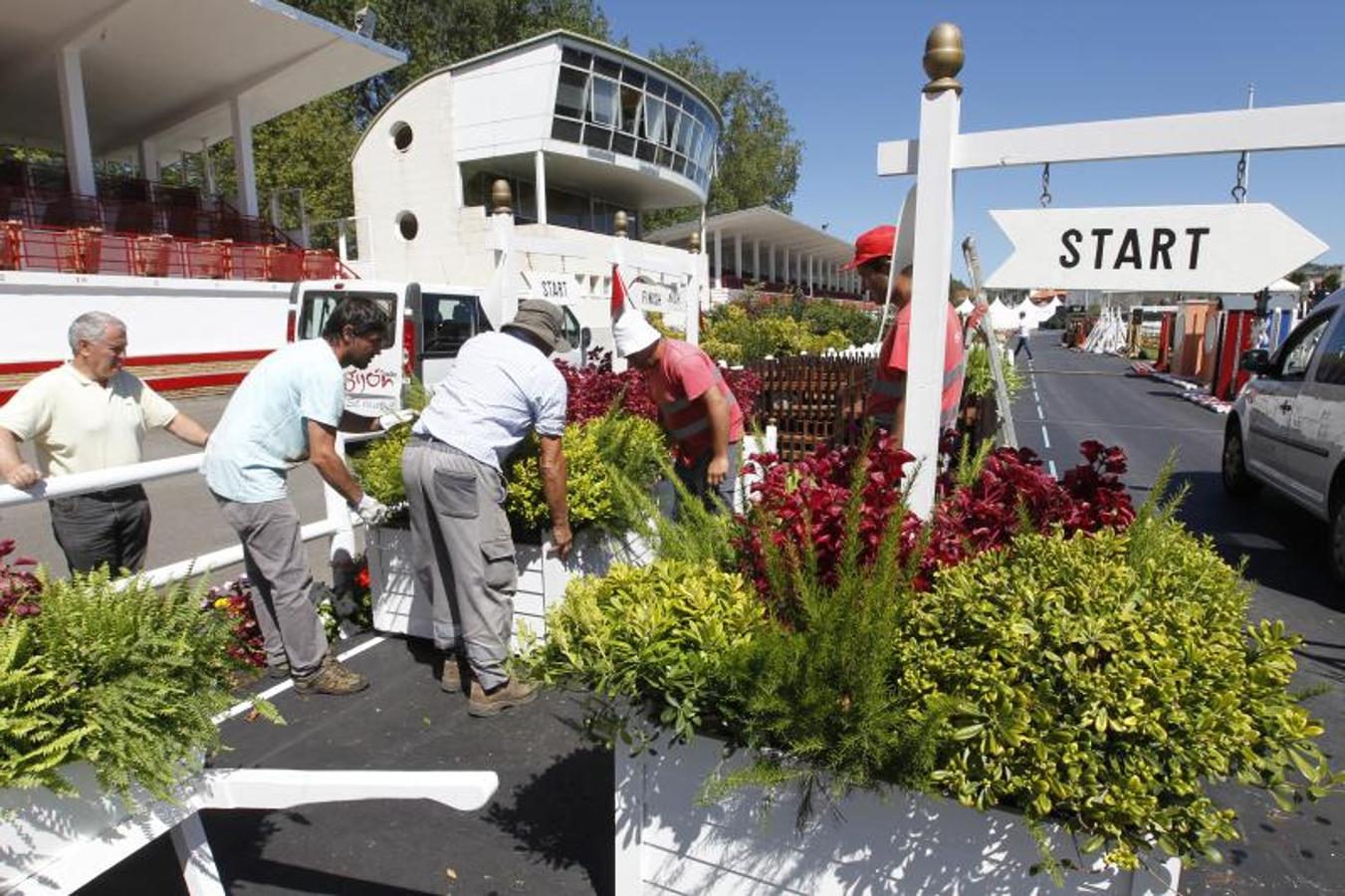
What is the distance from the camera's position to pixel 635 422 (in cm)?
427

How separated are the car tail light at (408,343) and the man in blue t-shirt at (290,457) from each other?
730 centimetres

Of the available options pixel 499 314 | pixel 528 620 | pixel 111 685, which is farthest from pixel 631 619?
pixel 499 314

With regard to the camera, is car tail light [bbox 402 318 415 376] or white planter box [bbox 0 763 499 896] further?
car tail light [bbox 402 318 415 376]

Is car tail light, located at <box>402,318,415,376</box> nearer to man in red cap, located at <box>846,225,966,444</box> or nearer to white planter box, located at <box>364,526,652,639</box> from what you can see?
white planter box, located at <box>364,526,652,639</box>

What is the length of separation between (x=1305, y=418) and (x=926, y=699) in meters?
5.85

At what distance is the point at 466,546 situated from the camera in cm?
339

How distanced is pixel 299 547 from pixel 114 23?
19.5m

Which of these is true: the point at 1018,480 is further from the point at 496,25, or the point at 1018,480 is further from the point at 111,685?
the point at 496,25

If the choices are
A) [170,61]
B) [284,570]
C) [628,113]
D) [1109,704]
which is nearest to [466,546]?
[284,570]

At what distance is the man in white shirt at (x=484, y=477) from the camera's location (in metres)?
3.31

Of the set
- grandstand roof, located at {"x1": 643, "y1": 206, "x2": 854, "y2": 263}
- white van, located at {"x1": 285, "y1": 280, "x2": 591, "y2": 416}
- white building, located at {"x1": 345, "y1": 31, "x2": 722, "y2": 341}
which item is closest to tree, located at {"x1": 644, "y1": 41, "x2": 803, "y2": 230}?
grandstand roof, located at {"x1": 643, "y1": 206, "x2": 854, "y2": 263}

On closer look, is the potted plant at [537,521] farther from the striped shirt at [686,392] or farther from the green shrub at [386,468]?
the striped shirt at [686,392]

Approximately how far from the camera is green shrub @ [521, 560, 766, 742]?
6.18 ft

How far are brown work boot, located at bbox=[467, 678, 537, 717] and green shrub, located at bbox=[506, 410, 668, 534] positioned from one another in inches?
30.4
